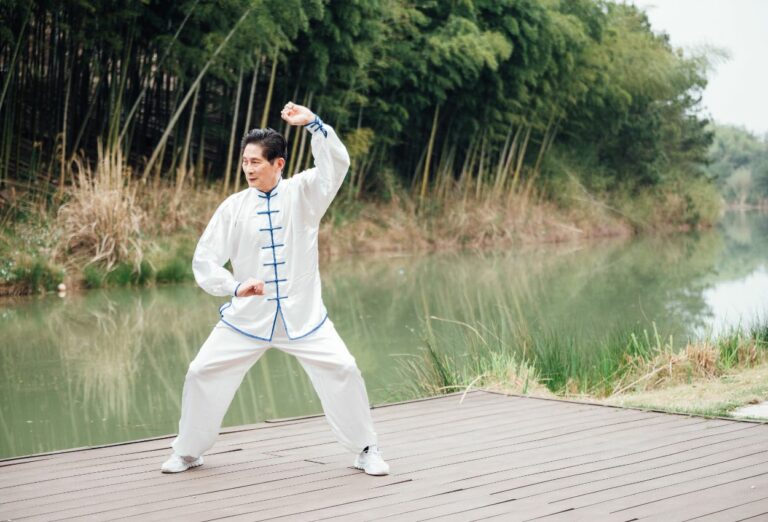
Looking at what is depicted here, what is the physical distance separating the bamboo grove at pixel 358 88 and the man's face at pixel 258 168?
409 inches

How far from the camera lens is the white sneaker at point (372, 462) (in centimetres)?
423

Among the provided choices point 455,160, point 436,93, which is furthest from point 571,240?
point 436,93

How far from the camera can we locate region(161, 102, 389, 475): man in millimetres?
4293

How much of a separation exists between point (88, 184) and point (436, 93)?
9.66 m

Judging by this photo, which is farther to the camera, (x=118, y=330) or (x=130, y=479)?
(x=118, y=330)

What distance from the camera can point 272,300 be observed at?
4.35 m

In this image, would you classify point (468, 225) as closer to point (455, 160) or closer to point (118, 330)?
point (455, 160)

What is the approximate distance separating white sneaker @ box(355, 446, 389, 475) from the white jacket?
56 cm

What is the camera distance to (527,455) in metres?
4.53

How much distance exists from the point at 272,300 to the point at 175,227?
12231 millimetres

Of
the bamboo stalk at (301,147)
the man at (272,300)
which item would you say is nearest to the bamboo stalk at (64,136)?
the bamboo stalk at (301,147)

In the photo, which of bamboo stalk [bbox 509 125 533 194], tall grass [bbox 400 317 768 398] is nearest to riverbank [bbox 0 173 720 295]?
bamboo stalk [bbox 509 125 533 194]

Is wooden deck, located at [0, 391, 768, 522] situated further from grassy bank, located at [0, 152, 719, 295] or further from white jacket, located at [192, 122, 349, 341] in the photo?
grassy bank, located at [0, 152, 719, 295]

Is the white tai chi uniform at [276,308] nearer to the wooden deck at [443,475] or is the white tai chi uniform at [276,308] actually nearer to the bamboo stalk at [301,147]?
the wooden deck at [443,475]
